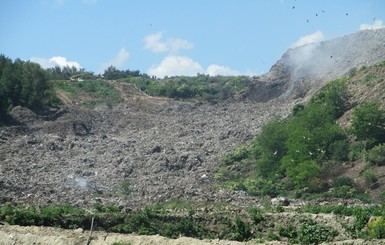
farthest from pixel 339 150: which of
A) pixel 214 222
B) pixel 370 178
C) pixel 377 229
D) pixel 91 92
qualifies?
pixel 91 92

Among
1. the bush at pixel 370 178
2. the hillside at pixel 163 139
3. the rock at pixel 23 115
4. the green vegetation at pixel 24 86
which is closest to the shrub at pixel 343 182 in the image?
the hillside at pixel 163 139

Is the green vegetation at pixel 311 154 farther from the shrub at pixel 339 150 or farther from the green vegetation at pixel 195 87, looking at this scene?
the green vegetation at pixel 195 87

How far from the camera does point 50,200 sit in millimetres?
30609

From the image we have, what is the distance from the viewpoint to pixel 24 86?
53.2 metres

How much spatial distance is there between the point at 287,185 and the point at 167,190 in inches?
264

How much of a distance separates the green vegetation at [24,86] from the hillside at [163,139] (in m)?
1.48

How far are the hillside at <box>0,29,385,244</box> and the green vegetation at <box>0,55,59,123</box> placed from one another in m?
1.48

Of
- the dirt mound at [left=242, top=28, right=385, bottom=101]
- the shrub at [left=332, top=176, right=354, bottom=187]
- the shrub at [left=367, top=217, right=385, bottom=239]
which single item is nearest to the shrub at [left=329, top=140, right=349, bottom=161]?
the shrub at [left=332, top=176, right=354, bottom=187]

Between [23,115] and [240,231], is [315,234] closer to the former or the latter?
[240,231]

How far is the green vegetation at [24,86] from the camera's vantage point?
51.5 meters

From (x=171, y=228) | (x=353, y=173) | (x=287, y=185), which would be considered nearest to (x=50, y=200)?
(x=171, y=228)

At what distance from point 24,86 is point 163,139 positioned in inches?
465

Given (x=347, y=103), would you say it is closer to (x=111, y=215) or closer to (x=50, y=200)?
(x=50, y=200)

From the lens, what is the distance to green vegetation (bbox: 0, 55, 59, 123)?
51491mm
